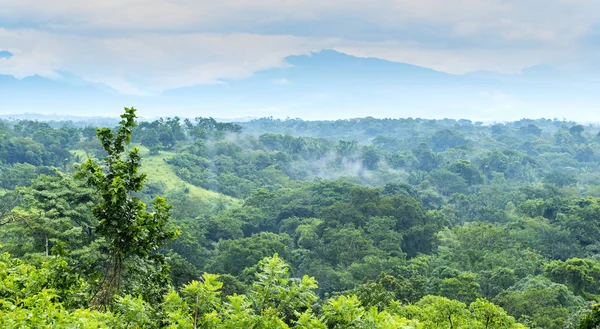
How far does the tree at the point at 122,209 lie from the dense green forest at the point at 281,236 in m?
0.02

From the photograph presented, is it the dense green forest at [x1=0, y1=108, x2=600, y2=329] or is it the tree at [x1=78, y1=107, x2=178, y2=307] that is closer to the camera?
the dense green forest at [x1=0, y1=108, x2=600, y2=329]

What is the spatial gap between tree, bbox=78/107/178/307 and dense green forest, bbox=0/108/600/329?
2 centimetres

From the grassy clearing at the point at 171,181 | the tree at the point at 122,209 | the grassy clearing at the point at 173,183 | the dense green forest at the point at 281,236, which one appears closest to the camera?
the dense green forest at the point at 281,236

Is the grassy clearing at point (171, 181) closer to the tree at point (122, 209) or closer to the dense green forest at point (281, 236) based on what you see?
the dense green forest at point (281, 236)

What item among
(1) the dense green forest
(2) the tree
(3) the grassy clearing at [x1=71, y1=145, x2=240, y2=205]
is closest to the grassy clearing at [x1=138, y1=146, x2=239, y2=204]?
(3) the grassy clearing at [x1=71, y1=145, x2=240, y2=205]

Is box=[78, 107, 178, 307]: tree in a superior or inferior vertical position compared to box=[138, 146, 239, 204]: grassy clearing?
superior

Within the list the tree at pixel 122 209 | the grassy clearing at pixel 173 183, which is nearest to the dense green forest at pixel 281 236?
the tree at pixel 122 209

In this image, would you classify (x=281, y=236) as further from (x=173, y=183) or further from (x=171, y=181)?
(x=171, y=181)

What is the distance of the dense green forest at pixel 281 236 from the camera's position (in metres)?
6.44

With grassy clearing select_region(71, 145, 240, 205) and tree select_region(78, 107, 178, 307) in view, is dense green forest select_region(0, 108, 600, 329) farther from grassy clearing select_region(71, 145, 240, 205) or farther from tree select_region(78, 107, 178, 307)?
grassy clearing select_region(71, 145, 240, 205)

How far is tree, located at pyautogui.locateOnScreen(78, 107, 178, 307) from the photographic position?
22.7 ft

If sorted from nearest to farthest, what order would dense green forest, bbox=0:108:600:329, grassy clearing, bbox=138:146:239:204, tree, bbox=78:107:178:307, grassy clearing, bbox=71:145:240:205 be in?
dense green forest, bbox=0:108:600:329
tree, bbox=78:107:178:307
grassy clearing, bbox=71:145:240:205
grassy clearing, bbox=138:146:239:204

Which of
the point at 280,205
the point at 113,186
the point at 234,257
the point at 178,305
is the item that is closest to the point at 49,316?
the point at 178,305

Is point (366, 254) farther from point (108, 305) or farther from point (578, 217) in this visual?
point (108, 305)
